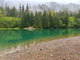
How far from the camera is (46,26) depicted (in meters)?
103

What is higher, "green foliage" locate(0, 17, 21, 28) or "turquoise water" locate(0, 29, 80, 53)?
"turquoise water" locate(0, 29, 80, 53)

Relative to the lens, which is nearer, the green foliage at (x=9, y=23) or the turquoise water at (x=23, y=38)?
the turquoise water at (x=23, y=38)

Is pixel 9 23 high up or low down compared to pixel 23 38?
down

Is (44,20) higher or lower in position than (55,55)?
lower

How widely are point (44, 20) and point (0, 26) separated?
121 ft

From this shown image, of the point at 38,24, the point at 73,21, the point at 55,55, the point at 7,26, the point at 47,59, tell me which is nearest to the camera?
the point at 47,59

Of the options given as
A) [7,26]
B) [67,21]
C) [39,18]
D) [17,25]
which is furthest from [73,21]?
[7,26]

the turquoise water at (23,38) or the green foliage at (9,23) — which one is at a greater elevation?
the turquoise water at (23,38)

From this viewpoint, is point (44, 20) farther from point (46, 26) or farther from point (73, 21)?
point (73, 21)

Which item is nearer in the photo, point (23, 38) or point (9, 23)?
point (23, 38)

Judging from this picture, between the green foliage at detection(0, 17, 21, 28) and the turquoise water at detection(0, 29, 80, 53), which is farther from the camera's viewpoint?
the green foliage at detection(0, 17, 21, 28)

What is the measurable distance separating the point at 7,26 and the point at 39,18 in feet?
93.5

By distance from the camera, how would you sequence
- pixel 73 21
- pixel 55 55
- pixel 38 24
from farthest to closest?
pixel 73 21 → pixel 38 24 → pixel 55 55

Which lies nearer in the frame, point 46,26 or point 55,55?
point 55,55
